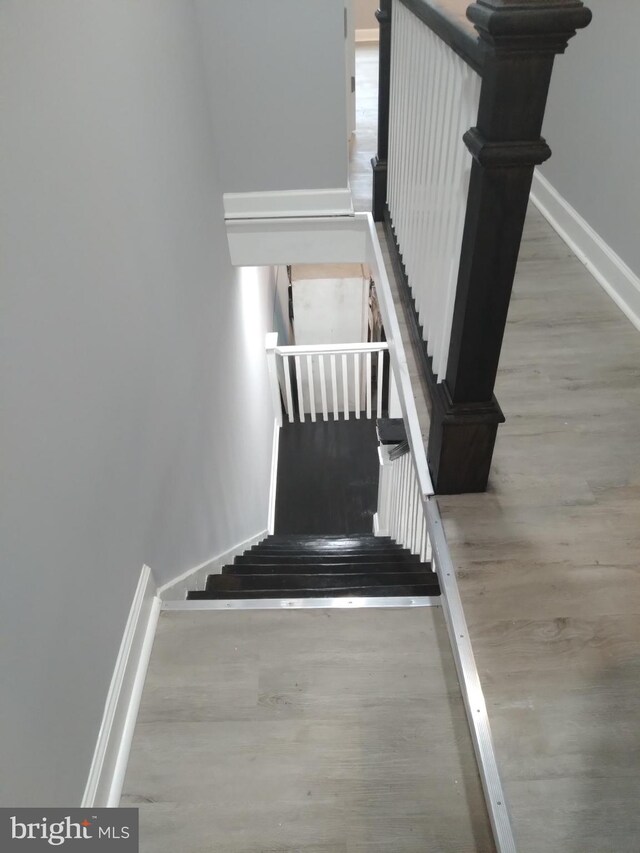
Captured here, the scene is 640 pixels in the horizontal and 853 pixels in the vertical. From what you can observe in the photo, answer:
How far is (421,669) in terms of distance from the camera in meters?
1.48

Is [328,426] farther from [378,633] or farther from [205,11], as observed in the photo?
[378,633]

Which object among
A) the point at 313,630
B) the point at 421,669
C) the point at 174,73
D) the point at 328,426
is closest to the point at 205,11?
the point at 174,73

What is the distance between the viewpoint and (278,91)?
2.84 meters

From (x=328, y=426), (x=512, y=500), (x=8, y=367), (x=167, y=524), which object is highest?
(x=8, y=367)

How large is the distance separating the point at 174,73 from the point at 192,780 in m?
2.35

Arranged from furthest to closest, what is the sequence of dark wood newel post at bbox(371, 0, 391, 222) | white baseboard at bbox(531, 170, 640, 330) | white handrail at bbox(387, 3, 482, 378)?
1. dark wood newel post at bbox(371, 0, 391, 222)
2. white baseboard at bbox(531, 170, 640, 330)
3. white handrail at bbox(387, 3, 482, 378)

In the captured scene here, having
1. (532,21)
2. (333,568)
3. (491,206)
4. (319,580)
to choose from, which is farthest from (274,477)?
(532,21)

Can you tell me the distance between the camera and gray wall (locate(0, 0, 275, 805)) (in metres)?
1.02

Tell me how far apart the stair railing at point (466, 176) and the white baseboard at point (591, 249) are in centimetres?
89

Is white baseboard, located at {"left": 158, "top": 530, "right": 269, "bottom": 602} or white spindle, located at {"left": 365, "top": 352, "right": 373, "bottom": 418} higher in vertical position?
white baseboard, located at {"left": 158, "top": 530, "right": 269, "bottom": 602}

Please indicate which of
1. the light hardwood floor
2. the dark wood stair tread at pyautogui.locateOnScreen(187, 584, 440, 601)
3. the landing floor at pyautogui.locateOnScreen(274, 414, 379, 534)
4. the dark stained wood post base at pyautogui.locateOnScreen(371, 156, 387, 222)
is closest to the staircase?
the dark wood stair tread at pyautogui.locateOnScreen(187, 584, 440, 601)

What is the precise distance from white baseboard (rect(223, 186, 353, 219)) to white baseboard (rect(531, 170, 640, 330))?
102 centimetres

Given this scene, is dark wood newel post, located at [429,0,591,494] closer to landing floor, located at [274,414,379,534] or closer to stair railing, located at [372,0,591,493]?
stair railing, located at [372,0,591,493]

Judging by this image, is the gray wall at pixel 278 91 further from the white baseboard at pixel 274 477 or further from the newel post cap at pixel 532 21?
the white baseboard at pixel 274 477
